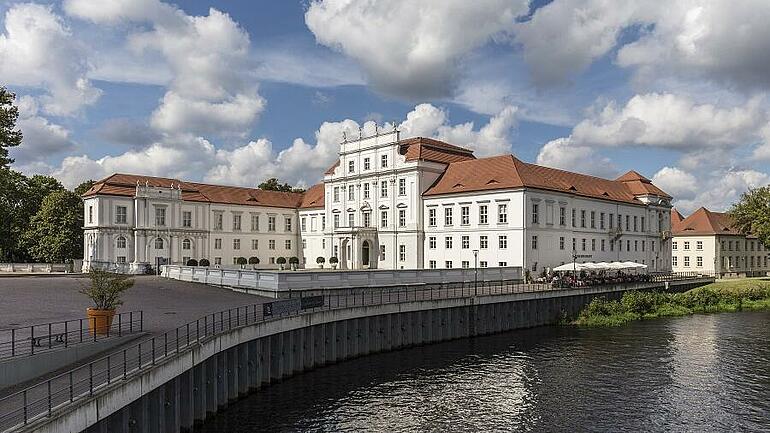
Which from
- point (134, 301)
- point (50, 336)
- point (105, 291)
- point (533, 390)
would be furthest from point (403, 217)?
point (50, 336)

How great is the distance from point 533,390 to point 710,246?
83.3 metres

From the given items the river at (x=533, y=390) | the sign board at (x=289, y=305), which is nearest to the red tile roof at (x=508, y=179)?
the river at (x=533, y=390)

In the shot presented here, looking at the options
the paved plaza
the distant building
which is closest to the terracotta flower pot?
the paved plaza

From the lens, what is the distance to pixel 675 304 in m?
57.8

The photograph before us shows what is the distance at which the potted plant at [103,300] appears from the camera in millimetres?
21875

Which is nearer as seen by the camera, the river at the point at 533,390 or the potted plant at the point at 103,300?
the potted plant at the point at 103,300

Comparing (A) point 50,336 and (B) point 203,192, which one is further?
(B) point 203,192

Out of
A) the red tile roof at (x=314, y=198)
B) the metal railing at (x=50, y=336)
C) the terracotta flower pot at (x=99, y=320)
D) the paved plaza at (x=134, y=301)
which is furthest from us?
the red tile roof at (x=314, y=198)

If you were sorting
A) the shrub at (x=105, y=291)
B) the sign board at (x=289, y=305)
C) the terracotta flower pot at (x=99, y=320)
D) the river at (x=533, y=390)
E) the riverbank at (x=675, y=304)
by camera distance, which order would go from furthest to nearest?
the riverbank at (x=675, y=304) < the sign board at (x=289, y=305) < the river at (x=533, y=390) < the shrub at (x=105, y=291) < the terracotta flower pot at (x=99, y=320)

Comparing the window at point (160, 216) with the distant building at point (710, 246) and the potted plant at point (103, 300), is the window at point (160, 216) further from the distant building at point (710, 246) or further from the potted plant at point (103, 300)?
the distant building at point (710, 246)

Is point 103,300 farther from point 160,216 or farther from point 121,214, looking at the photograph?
point 160,216

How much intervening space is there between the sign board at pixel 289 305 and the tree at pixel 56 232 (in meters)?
55.5

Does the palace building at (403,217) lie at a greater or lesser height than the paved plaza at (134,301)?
greater

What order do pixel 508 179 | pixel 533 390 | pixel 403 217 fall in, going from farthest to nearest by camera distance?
pixel 403 217 → pixel 508 179 → pixel 533 390
